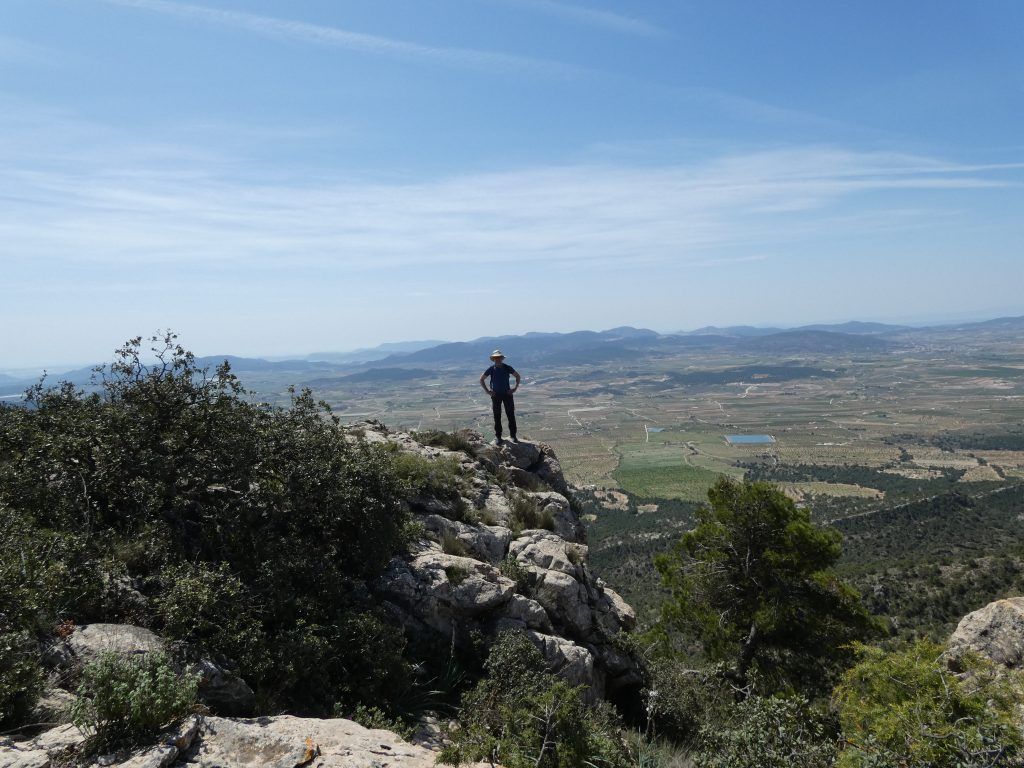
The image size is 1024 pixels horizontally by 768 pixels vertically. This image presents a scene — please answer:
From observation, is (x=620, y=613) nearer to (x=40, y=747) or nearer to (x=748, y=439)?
(x=40, y=747)

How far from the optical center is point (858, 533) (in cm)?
5978

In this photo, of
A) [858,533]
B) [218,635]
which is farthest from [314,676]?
[858,533]

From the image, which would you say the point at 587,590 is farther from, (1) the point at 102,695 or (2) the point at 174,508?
(1) the point at 102,695

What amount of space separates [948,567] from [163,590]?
43168 mm

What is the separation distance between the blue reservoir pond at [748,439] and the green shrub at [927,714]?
146336mm

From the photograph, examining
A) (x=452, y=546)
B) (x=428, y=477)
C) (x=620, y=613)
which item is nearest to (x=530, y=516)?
(x=428, y=477)

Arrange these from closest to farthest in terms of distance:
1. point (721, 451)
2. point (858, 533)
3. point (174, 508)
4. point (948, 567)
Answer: point (174, 508) < point (948, 567) < point (858, 533) < point (721, 451)

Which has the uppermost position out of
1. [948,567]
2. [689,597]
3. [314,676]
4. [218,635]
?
[218,635]

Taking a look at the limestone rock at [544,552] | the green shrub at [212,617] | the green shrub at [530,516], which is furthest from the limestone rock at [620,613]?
the green shrub at [212,617]

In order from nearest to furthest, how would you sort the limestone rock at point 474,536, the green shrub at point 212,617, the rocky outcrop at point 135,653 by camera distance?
the rocky outcrop at point 135,653 → the green shrub at point 212,617 → the limestone rock at point 474,536

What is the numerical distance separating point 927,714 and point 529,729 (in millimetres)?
4932

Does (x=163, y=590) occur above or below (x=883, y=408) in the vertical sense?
above

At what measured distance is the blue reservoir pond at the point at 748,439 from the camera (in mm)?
145125

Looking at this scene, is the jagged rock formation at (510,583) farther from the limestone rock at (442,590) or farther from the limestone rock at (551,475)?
the limestone rock at (551,475)
